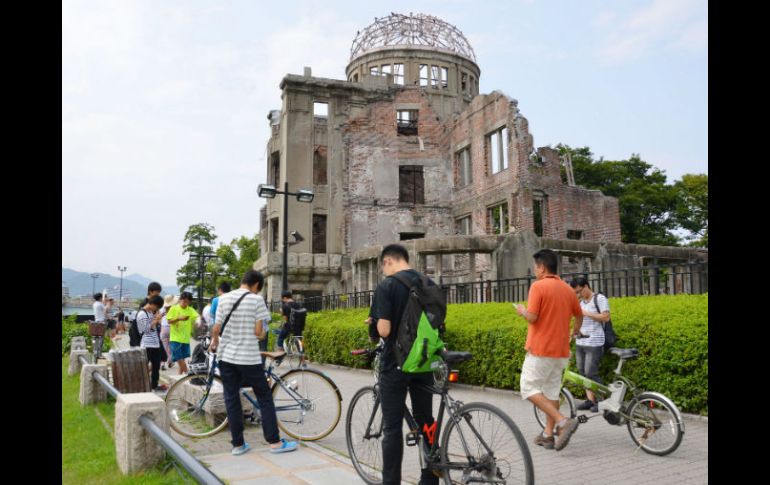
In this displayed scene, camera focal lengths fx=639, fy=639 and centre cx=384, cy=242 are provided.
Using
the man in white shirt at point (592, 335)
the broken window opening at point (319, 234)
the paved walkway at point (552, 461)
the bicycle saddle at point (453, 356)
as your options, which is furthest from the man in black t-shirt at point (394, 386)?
the broken window opening at point (319, 234)

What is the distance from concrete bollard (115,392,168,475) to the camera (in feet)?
20.1

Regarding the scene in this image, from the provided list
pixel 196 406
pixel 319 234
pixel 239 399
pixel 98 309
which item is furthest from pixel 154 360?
pixel 319 234

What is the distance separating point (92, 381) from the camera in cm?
1059

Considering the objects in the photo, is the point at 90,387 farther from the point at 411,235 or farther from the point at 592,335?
the point at 411,235

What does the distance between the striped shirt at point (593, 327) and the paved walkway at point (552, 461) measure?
3.52ft

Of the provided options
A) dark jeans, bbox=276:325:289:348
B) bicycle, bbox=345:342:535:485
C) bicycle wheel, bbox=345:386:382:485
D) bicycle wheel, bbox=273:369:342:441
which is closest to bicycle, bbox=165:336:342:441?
bicycle wheel, bbox=273:369:342:441

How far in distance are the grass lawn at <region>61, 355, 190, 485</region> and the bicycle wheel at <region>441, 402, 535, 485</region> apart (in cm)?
229

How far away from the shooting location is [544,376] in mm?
6594

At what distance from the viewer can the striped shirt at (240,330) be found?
684cm

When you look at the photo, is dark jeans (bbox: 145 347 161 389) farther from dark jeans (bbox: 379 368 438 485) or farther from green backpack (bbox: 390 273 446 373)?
green backpack (bbox: 390 273 446 373)

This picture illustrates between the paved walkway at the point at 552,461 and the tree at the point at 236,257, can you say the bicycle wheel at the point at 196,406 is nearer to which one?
the paved walkway at the point at 552,461
